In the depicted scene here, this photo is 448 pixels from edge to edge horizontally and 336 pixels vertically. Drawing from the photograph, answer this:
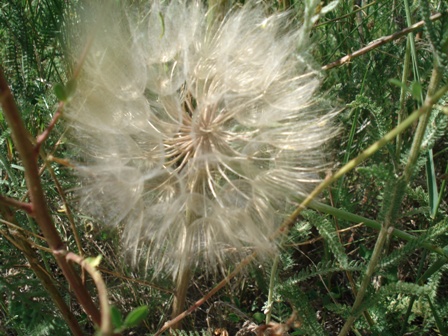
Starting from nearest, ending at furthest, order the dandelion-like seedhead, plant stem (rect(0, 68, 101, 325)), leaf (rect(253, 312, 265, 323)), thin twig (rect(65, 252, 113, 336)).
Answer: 1. thin twig (rect(65, 252, 113, 336))
2. plant stem (rect(0, 68, 101, 325))
3. the dandelion-like seedhead
4. leaf (rect(253, 312, 265, 323))

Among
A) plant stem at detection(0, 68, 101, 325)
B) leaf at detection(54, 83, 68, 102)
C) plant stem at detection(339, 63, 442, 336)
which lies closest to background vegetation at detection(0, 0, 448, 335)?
plant stem at detection(339, 63, 442, 336)

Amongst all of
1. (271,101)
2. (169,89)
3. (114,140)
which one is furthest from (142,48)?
(271,101)

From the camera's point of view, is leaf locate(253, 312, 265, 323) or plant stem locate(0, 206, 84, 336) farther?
leaf locate(253, 312, 265, 323)

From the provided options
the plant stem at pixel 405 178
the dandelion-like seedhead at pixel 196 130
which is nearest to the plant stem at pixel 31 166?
the dandelion-like seedhead at pixel 196 130

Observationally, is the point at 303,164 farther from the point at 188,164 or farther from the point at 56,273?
the point at 56,273

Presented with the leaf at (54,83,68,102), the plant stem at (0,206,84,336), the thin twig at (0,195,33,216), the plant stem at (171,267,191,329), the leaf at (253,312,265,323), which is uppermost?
the leaf at (54,83,68,102)

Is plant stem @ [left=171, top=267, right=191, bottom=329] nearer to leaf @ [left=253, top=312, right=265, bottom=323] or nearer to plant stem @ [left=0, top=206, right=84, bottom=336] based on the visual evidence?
plant stem @ [left=0, top=206, right=84, bottom=336]

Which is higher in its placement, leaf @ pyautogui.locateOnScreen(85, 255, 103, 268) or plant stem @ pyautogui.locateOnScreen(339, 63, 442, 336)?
leaf @ pyautogui.locateOnScreen(85, 255, 103, 268)
